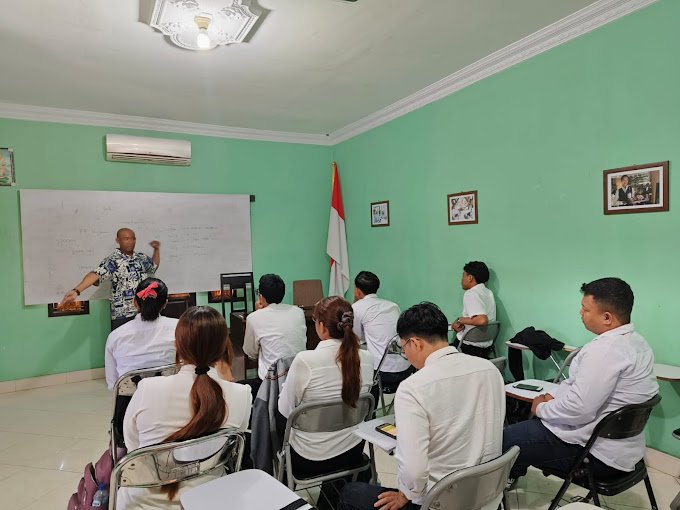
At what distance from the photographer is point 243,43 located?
333cm

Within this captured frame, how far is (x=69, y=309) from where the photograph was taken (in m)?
4.95

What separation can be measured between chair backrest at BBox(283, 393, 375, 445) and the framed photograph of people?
7.04 feet

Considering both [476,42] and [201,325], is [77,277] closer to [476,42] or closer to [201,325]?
[201,325]

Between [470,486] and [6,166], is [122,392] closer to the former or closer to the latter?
[470,486]

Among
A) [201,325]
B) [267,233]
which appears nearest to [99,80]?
[267,233]

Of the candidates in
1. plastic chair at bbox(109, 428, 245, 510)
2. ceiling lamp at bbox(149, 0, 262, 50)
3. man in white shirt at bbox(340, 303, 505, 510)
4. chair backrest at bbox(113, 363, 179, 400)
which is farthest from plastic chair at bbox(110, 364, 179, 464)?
ceiling lamp at bbox(149, 0, 262, 50)

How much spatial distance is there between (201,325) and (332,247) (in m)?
4.45

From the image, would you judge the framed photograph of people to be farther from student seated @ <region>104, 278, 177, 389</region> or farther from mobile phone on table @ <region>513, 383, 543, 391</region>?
student seated @ <region>104, 278, 177, 389</region>

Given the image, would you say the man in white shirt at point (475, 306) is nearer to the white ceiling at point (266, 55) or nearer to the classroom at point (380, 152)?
the classroom at point (380, 152)

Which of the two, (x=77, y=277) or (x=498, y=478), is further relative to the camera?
(x=77, y=277)

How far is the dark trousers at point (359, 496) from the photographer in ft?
5.31

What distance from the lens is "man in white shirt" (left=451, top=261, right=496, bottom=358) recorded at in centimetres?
363

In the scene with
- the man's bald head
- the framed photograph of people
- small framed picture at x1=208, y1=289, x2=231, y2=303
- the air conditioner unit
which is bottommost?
small framed picture at x1=208, y1=289, x2=231, y2=303

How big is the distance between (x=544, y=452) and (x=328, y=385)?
1.01 meters
